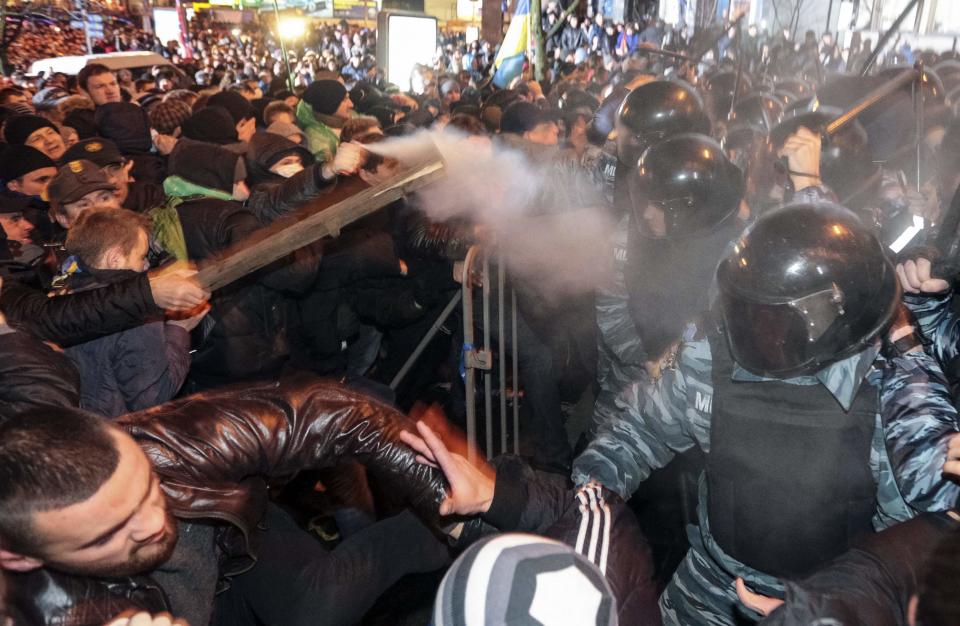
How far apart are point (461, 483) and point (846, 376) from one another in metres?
1.27

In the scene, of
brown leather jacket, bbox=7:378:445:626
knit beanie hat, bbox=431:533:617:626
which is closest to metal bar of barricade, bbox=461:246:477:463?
brown leather jacket, bbox=7:378:445:626

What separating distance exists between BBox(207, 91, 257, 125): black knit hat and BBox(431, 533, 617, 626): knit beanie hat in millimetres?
6070

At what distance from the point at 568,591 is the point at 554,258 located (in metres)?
3.85

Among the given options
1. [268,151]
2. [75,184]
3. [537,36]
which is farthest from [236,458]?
[537,36]

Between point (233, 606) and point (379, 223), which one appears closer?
point (233, 606)

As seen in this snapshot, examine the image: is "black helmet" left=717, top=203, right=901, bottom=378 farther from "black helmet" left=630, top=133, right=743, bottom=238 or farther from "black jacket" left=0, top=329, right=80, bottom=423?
"black jacket" left=0, top=329, right=80, bottom=423

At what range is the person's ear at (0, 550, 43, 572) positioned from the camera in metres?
1.78

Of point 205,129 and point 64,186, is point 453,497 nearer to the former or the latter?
point 64,186

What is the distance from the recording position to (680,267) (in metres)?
3.72

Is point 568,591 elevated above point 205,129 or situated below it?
below

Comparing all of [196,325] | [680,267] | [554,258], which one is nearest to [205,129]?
[196,325]

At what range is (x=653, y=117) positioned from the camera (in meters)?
5.02

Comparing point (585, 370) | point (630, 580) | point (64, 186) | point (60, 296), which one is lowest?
point (585, 370)

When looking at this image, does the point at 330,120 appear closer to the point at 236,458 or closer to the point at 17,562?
the point at 236,458
